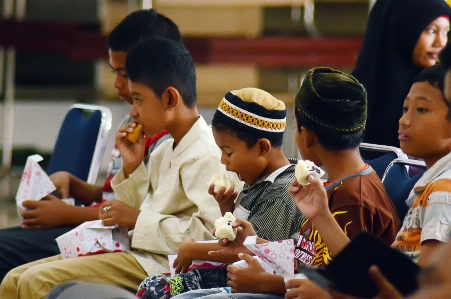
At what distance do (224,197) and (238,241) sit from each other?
22 centimetres

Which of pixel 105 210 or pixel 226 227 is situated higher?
pixel 226 227

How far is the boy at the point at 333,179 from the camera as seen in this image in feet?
7.01

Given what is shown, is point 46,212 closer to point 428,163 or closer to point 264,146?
point 264,146

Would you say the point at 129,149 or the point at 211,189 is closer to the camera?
the point at 211,189

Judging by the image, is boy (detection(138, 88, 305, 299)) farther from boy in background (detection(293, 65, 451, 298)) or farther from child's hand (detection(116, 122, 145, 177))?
child's hand (detection(116, 122, 145, 177))

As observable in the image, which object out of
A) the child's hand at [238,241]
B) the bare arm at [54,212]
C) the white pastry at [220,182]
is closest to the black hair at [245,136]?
the white pastry at [220,182]

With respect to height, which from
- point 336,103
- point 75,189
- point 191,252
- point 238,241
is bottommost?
point 75,189

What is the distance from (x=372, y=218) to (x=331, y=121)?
0.30 metres

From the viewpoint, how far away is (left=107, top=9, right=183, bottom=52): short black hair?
136 inches

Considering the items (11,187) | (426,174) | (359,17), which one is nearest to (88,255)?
(426,174)

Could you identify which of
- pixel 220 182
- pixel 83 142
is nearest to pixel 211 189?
pixel 220 182

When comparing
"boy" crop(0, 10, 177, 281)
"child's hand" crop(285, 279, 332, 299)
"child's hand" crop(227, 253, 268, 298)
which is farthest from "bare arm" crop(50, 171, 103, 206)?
"child's hand" crop(285, 279, 332, 299)

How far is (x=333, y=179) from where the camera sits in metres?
2.28

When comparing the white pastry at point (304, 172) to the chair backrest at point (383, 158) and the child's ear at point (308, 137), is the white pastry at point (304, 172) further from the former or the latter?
the chair backrest at point (383, 158)
